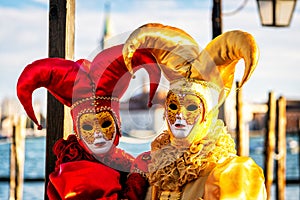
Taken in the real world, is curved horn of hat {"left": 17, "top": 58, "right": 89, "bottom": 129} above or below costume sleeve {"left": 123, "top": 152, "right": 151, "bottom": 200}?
above

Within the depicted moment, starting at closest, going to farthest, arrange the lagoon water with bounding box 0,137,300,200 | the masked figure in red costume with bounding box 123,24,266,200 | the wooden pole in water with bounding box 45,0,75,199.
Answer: the masked figure in red costume with bounding box 123,24,266,200 → the lagoon water with bounding box 0,137,300,200 → the wooden pole in water with bounding box 45,0,75,199

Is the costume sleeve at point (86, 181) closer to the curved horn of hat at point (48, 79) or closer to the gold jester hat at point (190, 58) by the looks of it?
the curved horn of hat at point (48, 79)

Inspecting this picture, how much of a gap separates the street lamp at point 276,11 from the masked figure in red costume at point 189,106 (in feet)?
10.5

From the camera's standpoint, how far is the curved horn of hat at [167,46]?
441 centimetres

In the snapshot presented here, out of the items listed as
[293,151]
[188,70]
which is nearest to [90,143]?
[188,70]

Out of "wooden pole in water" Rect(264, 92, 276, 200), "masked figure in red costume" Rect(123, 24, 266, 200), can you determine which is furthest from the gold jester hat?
"wooden pole in water" Rect(264, 92, 276, 200)

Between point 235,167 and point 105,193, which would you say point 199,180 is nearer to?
point 235,167

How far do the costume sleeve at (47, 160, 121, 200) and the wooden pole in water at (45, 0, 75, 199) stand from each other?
43cm

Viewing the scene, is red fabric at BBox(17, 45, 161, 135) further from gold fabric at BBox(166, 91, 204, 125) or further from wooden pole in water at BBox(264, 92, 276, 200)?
wooden pole in water at BBox(264, 92, 276, 200)

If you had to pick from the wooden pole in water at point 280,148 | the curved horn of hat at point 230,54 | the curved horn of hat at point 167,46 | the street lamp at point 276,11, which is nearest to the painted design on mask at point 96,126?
the curved horn of hat at point 167,46

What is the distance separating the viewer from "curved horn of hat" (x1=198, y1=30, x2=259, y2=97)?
422 cm

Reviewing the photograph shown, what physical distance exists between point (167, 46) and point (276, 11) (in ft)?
11.0

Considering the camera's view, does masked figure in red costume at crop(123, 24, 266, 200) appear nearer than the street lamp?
Yes

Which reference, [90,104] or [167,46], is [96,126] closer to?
[90,104]
